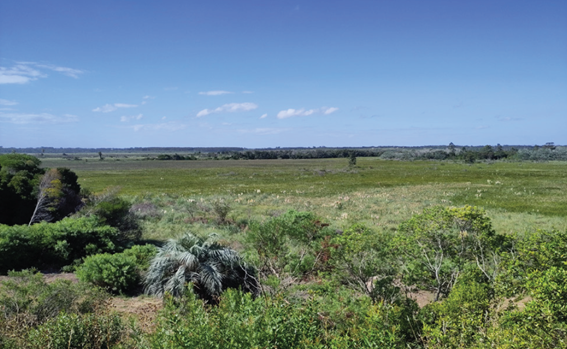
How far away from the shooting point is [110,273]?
30.5 feet

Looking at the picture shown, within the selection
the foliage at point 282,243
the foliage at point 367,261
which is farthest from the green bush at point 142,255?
the foliage at point 367,261

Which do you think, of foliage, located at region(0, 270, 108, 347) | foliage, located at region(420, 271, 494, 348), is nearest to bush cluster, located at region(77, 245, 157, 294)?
foliage, located at region(0, 270, 108, 347)

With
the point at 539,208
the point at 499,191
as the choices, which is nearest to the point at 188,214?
the point at 539,208

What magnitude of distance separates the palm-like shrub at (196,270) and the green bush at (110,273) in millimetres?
507

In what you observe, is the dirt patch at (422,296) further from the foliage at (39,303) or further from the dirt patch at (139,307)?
the foliage at (39,303)

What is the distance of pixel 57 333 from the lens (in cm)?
506

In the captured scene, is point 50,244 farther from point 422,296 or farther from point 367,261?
point 422,296

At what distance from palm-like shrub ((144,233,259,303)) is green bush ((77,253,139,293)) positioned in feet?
1.66

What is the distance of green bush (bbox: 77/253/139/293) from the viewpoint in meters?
9.18

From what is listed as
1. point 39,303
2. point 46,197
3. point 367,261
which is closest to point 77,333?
point 39,303

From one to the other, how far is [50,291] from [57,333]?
247 centimetres

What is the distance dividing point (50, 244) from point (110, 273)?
386cm

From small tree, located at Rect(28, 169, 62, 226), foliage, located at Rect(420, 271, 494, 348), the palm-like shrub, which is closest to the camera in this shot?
foliage, located at Rect(420, 271, 494, 348)

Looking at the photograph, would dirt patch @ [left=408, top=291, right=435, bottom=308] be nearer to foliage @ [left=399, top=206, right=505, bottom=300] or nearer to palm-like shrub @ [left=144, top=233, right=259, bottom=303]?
foliage @ [left=399, top=206, right=505, bottom=300]
